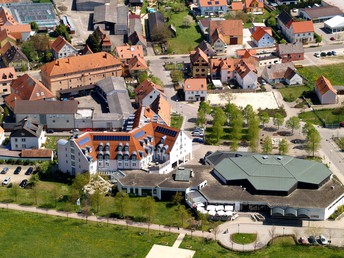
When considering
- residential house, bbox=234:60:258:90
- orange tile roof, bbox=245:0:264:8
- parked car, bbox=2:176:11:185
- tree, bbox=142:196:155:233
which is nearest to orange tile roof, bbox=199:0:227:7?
orange tile roof, bbox=245:0:264:8

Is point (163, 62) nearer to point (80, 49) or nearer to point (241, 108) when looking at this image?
point (80, 49)

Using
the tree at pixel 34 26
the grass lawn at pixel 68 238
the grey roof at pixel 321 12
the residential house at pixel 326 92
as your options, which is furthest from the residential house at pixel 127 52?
the grass lawn at pixel 68 238

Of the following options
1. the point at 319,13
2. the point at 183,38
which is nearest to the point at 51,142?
the point at 183,38

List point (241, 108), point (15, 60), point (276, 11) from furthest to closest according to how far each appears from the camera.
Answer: point (276, 11), point (15, 60), point (241, 108)

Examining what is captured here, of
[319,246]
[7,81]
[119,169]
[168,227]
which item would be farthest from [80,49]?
[319,246]

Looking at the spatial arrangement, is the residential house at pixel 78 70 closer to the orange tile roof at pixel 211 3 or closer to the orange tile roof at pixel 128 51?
the orange tile roof at pixel 128 51

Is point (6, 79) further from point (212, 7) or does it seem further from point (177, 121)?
point (212, 7)
